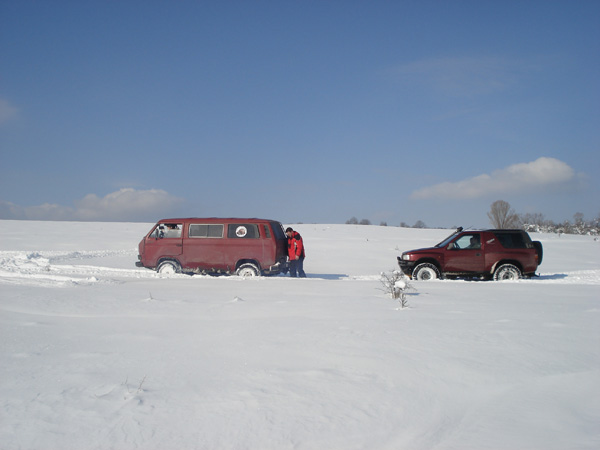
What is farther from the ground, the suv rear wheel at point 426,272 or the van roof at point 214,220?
the van roof at point 214,220

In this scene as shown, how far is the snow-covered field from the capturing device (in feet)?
10.6

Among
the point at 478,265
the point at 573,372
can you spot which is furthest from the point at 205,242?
the point at 573,372

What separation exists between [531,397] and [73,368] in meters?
4.12

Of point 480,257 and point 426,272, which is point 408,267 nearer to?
point 426,272

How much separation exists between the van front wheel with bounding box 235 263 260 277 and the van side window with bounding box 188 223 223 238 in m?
1.20

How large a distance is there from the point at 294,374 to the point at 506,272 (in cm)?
1214

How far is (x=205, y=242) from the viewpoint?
14422 millimetres

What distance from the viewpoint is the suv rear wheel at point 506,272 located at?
47.2 ft

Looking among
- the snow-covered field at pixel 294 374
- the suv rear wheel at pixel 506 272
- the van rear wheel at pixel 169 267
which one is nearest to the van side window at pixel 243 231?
the van rear wheel at pixel 169 267

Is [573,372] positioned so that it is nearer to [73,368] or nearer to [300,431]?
[300,431]

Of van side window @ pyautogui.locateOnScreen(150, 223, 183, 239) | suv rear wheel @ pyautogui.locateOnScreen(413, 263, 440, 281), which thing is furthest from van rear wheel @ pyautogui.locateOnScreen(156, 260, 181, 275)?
suv rear wheel @ pyautogui.locateOnScreen(413, 263, 440, 281)

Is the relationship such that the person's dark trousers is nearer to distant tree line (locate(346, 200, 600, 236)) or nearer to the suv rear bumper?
the suv rear bumper

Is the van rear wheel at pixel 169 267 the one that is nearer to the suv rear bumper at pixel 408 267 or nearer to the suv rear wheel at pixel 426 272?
the suv rear bumper at pixel 408 267

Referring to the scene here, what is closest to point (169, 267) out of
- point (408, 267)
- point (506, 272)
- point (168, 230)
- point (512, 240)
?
point (168, 230)
